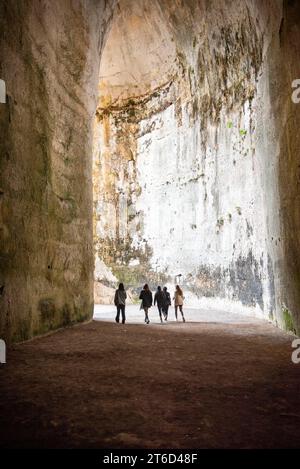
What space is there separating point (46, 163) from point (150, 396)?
6.97m

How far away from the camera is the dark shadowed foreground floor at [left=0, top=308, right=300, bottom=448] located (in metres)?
2.94

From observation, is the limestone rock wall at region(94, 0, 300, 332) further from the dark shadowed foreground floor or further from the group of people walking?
the dark shadowed foreground floor

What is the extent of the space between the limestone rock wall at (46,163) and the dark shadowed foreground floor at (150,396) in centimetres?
166

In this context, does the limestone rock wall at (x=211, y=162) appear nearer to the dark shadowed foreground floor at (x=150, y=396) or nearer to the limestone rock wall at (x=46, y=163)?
the dark shadowed foreground floor at (x=150, y=396)

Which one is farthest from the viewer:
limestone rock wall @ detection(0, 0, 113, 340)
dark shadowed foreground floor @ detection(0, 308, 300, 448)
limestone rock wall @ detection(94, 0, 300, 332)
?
limestone rock wall @ detection(94, 0, 300, 332)

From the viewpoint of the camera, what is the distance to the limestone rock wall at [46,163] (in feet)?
23.9

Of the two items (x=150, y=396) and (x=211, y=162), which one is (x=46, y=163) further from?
(x=211, y=162)

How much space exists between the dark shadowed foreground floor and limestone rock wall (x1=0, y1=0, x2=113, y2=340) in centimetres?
166

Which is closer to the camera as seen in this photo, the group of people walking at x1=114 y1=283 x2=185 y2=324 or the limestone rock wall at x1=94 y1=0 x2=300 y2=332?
the limestone rock wall at x1=94 y1=0 x2=300 y2=332

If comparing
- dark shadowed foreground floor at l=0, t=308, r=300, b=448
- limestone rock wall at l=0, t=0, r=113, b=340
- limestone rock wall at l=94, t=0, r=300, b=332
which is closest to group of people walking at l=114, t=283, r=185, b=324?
limestone rock wall at l=0, t=0, r=113, b=340

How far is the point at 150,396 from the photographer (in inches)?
158

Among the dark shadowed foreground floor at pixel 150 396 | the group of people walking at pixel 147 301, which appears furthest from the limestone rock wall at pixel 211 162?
the dark shadowed foreground floor at pixel 150 396

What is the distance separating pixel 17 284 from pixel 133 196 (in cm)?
2010

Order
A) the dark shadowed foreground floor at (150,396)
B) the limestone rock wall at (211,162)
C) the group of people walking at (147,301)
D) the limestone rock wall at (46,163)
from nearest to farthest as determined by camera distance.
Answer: the dark shadowed foreground floor at (150,396) → the limestone rock wall at (46,163) → the limestone rock wall at (211,162) → the group of people walking at (147,301)
